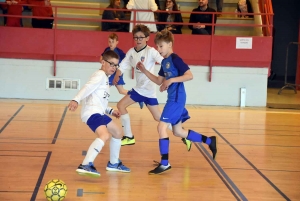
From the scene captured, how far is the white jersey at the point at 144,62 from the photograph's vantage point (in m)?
7.74

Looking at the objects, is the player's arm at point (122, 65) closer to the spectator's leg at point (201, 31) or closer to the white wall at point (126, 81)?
the white wall at point (126, 81)

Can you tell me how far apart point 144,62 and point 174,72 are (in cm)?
130

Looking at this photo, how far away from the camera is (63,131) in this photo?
8938mm

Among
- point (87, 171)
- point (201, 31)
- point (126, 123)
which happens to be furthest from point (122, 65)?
point (201, 31)

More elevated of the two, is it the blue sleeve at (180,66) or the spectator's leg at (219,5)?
the spectator's leg at (219,5)

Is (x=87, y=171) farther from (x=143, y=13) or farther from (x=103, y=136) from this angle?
(x=143, y=13)

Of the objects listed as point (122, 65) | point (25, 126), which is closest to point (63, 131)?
point (25, 126)

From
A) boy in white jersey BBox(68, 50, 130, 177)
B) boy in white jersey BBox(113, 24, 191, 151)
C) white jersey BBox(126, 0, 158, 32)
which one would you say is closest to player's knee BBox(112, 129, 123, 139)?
boy in white jersey BBox(68, 50, 130, 177)

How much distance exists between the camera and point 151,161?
23.0 ft

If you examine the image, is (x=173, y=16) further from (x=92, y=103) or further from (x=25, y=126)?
(x=92, y=103)

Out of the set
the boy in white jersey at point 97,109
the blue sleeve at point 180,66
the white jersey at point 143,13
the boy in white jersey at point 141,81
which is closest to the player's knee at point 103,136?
the boy in white jersey at point 97,109

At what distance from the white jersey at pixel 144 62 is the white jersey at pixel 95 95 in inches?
63.8

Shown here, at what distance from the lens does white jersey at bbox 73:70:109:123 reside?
6.08 meters

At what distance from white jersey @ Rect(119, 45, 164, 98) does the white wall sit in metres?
5.05
